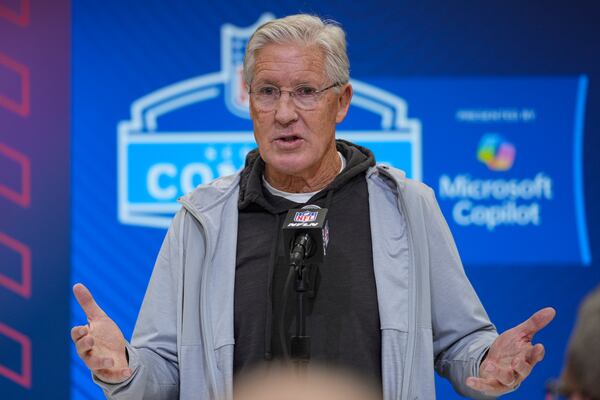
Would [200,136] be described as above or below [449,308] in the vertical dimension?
above

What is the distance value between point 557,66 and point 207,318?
8.09 feet

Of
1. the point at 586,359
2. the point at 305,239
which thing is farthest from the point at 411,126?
the point at 586,359

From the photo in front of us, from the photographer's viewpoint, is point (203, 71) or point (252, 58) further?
point (203, 71)

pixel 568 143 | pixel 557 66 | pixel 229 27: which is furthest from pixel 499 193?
pixel 229 27

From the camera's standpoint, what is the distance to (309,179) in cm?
220

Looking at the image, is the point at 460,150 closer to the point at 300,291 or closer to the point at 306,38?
the point at 306,38

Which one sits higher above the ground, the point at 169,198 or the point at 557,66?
the point at 557,66

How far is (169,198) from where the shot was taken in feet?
12.7

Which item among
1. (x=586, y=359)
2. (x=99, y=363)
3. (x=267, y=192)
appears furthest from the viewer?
(x=267, y=192)

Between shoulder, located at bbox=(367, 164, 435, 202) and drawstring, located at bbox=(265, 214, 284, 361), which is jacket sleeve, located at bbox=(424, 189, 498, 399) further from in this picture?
drawstring, located at bbox=(265, 214, 284, 361)

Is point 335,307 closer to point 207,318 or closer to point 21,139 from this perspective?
point 207,318

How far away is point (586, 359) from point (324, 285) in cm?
128

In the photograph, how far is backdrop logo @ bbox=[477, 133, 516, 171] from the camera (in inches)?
153

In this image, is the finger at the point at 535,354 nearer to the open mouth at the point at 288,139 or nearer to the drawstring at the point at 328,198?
the drawstring at the point at 328,198
